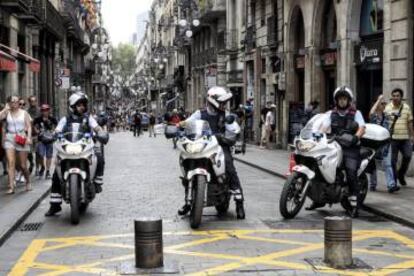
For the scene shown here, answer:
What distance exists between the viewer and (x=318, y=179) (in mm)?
10336

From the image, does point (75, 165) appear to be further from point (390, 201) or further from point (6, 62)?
point (6, 62)

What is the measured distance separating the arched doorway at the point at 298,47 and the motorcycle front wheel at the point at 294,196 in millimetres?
16143

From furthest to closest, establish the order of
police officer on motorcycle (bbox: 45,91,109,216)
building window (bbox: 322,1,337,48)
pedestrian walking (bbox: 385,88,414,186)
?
building window (bbox: 322,1,337,48), pedestrian walking (bbox: 385,88,414,186), police officer on motorcycle (bbox: 45,91,109,216)

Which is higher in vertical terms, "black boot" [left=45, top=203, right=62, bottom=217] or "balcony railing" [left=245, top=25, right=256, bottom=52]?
"balcony railing" [left=245, top=25, right=256, bottom=52]

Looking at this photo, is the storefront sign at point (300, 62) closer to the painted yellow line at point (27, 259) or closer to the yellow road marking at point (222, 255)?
the yellow road marking at point (222, 255)

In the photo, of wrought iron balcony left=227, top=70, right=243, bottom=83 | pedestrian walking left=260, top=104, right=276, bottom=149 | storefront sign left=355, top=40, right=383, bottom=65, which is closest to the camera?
storefront sign left=355, top=40, right=383, bottom=65

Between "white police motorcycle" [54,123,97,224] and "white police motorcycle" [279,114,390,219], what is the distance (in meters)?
2.63

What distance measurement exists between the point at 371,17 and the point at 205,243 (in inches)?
482

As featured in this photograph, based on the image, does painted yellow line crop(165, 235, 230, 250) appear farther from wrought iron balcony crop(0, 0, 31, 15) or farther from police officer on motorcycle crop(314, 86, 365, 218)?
wrought iron balcony crop(0, 0, 31, 15)

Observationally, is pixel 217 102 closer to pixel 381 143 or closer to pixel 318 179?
pixel 318 179

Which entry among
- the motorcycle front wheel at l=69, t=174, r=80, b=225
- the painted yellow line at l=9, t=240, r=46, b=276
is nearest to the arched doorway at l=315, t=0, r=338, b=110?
the motorcycle front wheel at l=69, t=174, r=80, b=225

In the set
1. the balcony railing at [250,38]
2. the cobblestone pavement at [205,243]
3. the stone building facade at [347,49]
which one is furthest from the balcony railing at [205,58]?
the cobblestone pavement at [205,243]

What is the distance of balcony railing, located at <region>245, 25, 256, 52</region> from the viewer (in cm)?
3303

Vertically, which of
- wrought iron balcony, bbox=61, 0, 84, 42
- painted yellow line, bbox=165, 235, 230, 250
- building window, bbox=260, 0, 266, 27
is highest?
wrought iron balcony, bbox=61, 0, 84, 42
